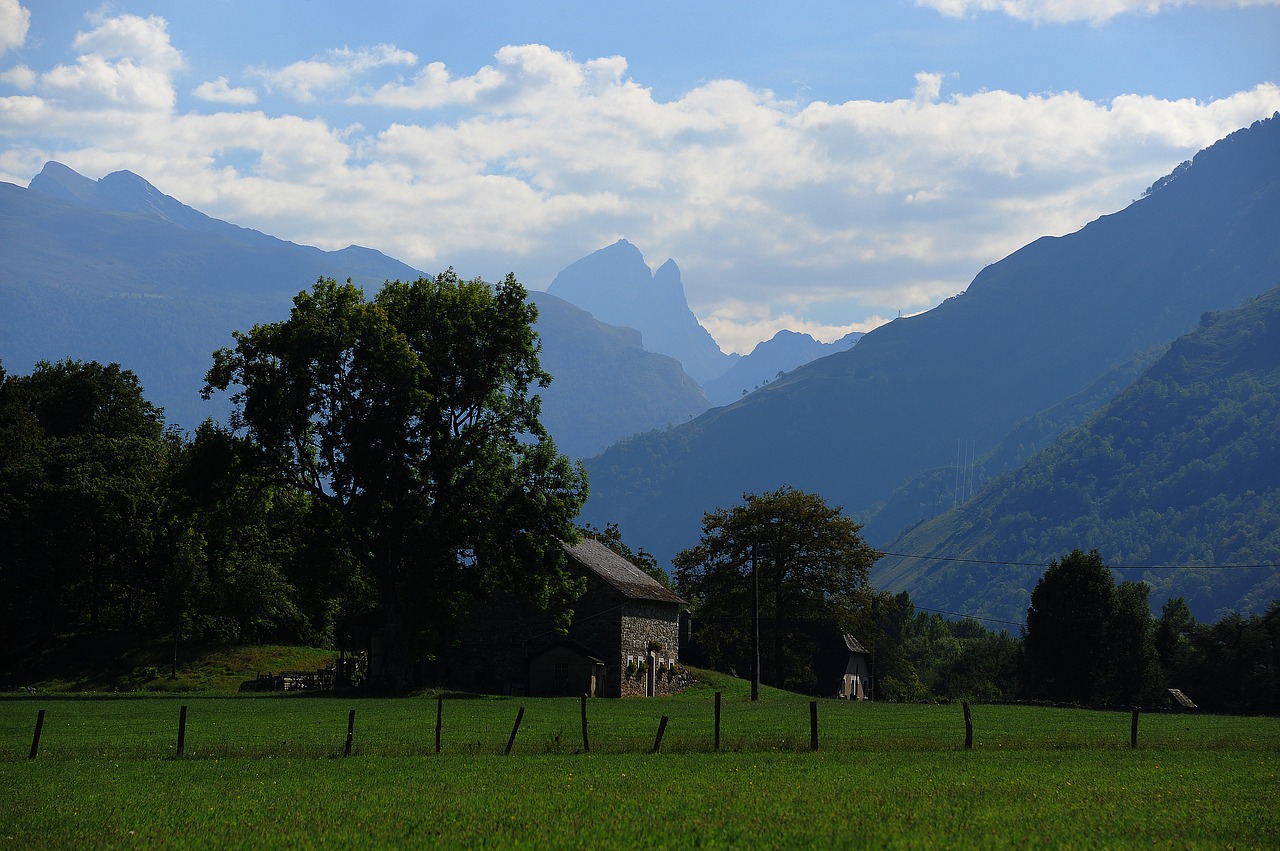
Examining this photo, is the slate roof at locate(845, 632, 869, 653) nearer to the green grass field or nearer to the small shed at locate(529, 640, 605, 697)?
the small shed at locate(529, 640, 605, 697)

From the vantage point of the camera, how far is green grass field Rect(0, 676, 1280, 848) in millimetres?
15828

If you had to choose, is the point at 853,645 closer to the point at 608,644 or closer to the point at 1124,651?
the point at 1124,651

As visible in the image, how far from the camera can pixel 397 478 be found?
51219 millimetres

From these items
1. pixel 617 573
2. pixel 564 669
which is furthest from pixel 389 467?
pixel 617 573

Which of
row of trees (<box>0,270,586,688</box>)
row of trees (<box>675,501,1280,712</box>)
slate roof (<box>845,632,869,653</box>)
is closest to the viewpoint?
row of trees (<box>0,270,586,688</box>)

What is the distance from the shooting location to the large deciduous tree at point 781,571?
8000 cm

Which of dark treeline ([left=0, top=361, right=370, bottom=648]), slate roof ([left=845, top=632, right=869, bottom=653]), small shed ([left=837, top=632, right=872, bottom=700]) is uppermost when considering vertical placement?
dark treeline ([left=0, top=361, right=370, bottom=648])

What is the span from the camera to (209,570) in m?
66.8

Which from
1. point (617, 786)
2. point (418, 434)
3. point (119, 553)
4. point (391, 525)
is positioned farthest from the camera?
point (119, 553)

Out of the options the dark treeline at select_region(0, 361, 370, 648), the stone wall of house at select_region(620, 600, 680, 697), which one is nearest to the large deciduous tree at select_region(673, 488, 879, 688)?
the stone wall of house at select_region(620, 600, 680, 697)

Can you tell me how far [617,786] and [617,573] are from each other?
4758 centimetres

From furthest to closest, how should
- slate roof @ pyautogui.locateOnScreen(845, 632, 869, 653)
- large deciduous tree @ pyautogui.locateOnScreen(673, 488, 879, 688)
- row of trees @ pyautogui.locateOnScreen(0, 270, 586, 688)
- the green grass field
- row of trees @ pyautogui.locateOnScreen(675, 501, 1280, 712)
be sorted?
slate roof @ pyautogui.locateOnScreen(845, 632, 869, 653) → large deciduous tree @ pyautogui.locateOnScreen(673, 488, 879, 688) → row of trees @ pyautogui.locateOnScreen(675, 501, 1280, 712) → row of trees @ pyautogui.locateOnScreen(0, 270, 586, 688) → the green grass field

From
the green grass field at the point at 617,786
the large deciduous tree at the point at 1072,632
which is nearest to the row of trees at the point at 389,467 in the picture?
the green grass field at the point at 617,786

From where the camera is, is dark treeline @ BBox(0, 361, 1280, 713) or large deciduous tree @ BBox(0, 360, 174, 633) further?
large deciduous tree @ BBox(0, 360, 174, 633)
